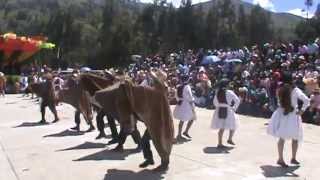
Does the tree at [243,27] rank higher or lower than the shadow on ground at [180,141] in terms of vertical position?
higher

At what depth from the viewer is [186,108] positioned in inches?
520

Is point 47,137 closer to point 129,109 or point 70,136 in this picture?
point 70,136

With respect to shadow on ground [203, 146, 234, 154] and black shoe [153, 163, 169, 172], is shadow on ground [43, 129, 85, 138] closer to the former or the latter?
shadow on ground [203, 146, 234, 154]

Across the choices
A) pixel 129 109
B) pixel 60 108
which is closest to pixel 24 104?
pixel 60 108

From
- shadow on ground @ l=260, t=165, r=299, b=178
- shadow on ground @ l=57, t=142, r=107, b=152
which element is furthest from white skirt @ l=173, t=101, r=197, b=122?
shadow on ground @ l=260, t=165, r=299, b=178

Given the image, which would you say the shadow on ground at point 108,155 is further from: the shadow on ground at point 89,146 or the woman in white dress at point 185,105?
the woman in white dress at point 185,105

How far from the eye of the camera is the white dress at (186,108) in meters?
13.1

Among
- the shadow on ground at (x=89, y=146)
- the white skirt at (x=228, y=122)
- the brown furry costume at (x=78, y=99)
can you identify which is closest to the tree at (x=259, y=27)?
the brown furry costume at (x=78, y=99)

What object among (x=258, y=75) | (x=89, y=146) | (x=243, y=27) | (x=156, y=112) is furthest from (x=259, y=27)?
(x=156, y=112)

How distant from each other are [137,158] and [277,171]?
8.43 ft

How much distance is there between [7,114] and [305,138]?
37.2ft

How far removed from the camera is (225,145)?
40.9ft

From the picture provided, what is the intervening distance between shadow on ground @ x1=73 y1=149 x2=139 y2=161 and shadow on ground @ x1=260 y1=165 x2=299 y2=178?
261 centimetres

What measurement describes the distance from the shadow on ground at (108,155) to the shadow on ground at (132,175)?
1169 millimetres
